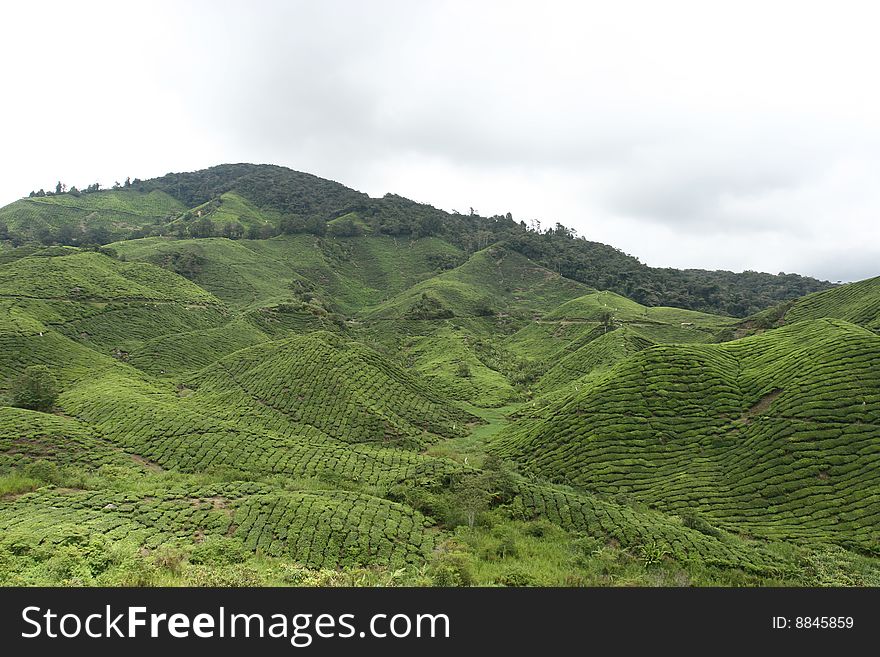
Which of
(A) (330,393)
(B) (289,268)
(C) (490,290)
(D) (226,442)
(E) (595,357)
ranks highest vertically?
(B) (289,268)

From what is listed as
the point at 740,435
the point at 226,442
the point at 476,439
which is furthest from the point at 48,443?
the point at 740,435

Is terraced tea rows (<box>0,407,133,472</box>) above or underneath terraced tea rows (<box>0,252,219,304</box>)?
underneath

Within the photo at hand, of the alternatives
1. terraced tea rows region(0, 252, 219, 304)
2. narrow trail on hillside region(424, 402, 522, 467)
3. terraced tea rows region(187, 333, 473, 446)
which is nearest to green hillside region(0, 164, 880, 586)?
terraced tea rows region(187, 333, 473, 446)

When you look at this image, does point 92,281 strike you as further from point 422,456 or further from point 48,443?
point 422,456

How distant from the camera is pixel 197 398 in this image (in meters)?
58.9

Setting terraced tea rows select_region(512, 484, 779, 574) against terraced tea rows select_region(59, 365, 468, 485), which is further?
terraced tea rows select_region(59, 365, 468, 485)

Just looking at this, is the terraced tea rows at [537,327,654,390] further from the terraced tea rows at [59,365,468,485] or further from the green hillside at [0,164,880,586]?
the terraced tea rows at [59,365,468,485]

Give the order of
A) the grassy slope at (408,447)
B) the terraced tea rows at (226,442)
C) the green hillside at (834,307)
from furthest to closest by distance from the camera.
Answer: the green hillside at (834,307) → the terraced tea rows at (226,442) → the grassy slope at (408,447)

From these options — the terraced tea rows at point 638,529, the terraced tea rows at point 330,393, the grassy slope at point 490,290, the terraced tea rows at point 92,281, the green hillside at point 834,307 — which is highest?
the grassy slope at point 490,290

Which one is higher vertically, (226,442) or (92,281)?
(92,281)

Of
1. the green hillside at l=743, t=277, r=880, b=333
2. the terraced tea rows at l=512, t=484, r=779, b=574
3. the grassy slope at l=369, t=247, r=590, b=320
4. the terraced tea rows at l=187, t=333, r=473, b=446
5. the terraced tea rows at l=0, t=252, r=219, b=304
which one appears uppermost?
the grassy slope at l=369, t=247, r=590, b=320

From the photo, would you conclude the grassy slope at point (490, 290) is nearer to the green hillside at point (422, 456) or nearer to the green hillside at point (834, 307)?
the green hillside at point (422, 456)

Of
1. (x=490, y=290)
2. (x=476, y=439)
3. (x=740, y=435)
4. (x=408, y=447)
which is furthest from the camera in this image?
(x=490, y=290)

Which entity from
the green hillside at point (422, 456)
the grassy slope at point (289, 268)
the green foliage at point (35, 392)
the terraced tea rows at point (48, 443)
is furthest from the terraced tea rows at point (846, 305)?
the grassy slope at point (289, 268)
